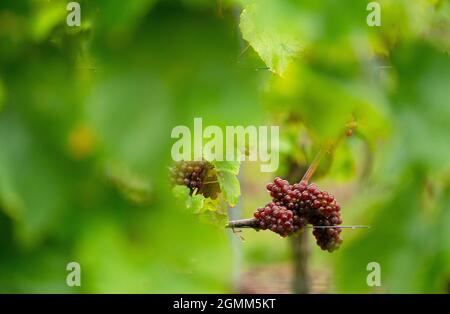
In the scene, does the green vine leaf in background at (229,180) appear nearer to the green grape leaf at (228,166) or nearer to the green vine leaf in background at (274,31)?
the green grape leaf at (228,166)

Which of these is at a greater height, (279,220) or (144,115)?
(279,220)

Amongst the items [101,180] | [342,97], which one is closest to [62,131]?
[101,180]

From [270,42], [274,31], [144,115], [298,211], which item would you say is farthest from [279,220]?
[144,115]

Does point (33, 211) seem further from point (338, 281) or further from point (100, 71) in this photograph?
point (338, 281)

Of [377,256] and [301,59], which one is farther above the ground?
[301,59]

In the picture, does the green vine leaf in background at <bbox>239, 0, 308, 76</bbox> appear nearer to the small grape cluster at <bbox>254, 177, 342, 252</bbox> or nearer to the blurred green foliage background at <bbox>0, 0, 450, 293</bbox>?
the blurred green foliage background at <bbox>0, 0, 450, 293</bbox>

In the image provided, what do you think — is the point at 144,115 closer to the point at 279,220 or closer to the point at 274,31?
the point at 274,31

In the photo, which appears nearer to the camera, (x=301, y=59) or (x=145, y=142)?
(x=145, y=142)
